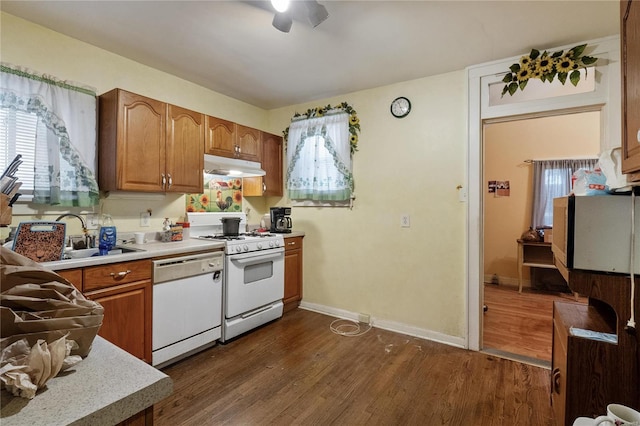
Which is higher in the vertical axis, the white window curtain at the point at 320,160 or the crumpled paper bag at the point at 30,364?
the white window curtain at the point at 320,160

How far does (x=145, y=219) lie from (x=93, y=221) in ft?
1.33

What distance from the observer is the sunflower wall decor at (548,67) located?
2256mm

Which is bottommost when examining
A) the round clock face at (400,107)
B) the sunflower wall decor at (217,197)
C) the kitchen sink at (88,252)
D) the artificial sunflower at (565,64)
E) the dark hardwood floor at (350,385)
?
the dark hardwood floor at (350,385)

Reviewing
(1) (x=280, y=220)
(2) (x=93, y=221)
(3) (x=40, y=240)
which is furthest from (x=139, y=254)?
(1) (x=280, y=220)

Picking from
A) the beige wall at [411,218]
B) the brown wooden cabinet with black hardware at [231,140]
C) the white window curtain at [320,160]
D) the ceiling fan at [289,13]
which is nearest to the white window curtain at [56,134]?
the brown wooden cabinet with black hardware at [231,140]

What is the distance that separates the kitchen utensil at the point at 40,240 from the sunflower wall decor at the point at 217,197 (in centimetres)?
132

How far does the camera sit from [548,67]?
7.70ft

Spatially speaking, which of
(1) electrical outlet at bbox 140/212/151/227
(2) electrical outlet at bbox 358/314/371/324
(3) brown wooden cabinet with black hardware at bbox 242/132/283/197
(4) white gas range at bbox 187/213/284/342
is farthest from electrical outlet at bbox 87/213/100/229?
(2) electrical outlet at bbox 358/314/371/324

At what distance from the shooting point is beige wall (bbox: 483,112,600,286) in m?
4.39

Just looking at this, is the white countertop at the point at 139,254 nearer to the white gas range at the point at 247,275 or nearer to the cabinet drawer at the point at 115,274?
the cabinet drawer at the point at 115,274

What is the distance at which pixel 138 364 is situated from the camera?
0.69 m

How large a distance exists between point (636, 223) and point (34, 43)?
3.63m

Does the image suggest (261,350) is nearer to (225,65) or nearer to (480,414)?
(480,414)

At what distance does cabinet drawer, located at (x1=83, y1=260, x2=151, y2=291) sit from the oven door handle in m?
0.73
